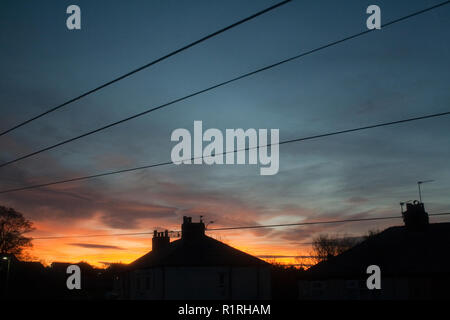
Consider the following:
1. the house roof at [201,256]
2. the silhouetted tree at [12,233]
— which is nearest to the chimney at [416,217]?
the house roof at [201,256]

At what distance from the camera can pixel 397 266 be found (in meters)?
30.2

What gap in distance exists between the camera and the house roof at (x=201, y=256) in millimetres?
38375

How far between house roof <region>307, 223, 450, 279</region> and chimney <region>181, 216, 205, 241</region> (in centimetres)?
1197

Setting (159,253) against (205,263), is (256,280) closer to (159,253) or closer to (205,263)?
(205,263)

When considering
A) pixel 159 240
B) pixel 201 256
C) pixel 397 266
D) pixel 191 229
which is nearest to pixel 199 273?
pixel 201 256

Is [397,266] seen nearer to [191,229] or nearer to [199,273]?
[199,273]

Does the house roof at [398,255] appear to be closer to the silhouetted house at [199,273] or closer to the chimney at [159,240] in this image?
the silhouetted house at [199,273]

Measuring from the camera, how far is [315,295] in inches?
1332

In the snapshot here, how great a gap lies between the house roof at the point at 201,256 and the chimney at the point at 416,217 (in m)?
13.6

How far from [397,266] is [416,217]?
558cm

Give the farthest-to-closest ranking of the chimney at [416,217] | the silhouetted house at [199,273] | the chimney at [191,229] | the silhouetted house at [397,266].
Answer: the chimney at [191,229]
the silhouetted house at [199,273]
the chimney at [416,217]
the silhouetted house at [397,266]

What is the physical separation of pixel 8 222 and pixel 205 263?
29.8 m

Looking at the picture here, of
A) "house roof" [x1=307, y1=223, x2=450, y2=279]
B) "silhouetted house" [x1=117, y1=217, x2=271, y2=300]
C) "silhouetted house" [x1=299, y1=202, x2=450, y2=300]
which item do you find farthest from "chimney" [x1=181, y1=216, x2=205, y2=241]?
"house roof" [x1=307, y1=223, x2=450, y2=279]
